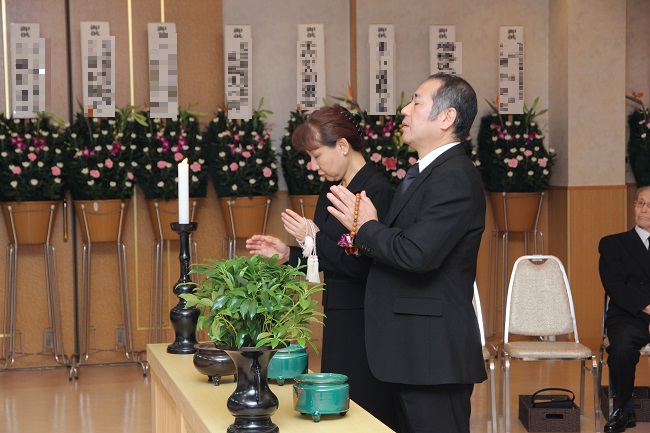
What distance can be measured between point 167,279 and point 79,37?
6.71 feet

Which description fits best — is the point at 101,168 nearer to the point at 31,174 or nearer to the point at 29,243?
the point at 31,174

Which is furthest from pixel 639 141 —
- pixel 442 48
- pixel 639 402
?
pixel 639 402

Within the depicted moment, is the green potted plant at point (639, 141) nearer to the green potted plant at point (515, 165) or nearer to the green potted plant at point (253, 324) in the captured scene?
the green potted plant at point (515, 165)

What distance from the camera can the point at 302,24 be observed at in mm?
7613

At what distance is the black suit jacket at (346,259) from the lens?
322cm

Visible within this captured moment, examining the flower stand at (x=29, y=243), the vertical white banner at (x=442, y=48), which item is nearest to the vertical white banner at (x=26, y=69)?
the flower stand at (x=29, y=243)

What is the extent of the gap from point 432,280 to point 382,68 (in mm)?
5023

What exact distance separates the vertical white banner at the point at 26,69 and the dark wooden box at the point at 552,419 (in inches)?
169

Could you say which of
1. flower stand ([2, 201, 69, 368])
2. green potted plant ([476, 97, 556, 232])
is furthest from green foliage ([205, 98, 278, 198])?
green potted plant ([476, 97, 556, 232])

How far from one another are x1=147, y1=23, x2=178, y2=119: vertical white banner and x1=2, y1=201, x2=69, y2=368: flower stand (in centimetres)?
115

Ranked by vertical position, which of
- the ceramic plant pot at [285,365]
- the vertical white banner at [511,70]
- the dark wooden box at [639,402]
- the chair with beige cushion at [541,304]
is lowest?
the dark wooden box at [639,402]

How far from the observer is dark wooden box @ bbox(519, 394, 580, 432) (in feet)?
17.0

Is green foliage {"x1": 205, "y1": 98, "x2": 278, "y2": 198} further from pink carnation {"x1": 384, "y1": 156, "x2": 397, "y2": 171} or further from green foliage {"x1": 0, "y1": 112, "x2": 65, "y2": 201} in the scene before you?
green foliage {"x1": 0, "y1": 112, "x2": 65, "y2": 201}

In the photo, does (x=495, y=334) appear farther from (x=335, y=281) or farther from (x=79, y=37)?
(x=335, y=281)
